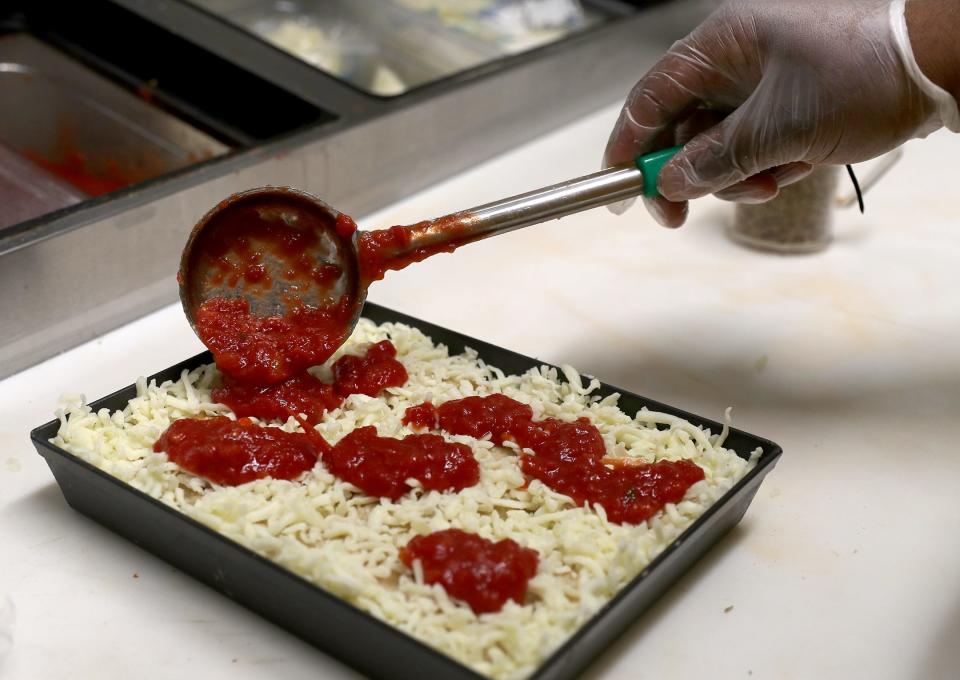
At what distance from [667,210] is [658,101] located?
7.1 inches

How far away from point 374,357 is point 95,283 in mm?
618

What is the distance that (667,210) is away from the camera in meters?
1.66

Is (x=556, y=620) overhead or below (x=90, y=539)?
overhead

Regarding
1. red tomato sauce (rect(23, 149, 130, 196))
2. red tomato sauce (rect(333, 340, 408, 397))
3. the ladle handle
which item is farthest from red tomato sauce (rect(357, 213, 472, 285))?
red tomato sauce (rect(23, 149, 130, 196))

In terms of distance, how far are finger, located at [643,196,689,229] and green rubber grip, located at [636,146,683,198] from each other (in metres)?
0.10

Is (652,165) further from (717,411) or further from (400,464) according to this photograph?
(400,464)

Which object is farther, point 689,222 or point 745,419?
point 689,222

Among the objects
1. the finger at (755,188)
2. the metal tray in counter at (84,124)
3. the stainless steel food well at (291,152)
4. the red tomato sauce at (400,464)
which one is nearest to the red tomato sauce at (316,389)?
the red tomato sauce at (400,464)

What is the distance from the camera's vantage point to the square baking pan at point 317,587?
3.46ft

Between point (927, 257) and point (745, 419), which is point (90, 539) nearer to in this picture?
point (745, 419)

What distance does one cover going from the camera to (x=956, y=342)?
1.90 m

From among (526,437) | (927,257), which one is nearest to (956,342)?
(927,257)

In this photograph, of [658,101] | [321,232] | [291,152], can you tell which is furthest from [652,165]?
[291,152]

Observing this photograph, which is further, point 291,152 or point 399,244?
point 291,152
